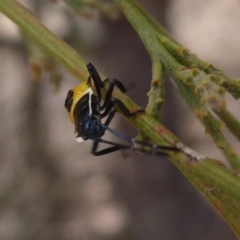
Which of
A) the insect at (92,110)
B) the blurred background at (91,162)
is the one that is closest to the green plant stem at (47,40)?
the insect at (92,110)

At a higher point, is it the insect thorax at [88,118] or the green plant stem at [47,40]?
the green plant stem at [47,40]

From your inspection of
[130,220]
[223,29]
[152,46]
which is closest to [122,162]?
[130,220]

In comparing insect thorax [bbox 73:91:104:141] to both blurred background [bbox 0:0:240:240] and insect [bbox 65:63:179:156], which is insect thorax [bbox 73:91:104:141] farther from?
blurred background [bbox 0:0:240:240]

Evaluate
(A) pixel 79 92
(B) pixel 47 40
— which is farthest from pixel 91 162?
(B) pixel 47 40

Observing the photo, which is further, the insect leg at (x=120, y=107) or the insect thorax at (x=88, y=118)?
the insect thorax at (x=88, y=118)

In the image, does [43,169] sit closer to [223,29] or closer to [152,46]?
[223,29]

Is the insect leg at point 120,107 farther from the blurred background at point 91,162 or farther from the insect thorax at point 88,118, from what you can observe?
the blurred background at point 91,162

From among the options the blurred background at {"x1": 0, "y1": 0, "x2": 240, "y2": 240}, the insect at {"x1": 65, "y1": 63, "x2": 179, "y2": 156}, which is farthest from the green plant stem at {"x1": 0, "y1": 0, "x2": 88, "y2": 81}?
the blurred background at {"x1": 0, "y1": 0, "x2": 240, "y2": 240}
